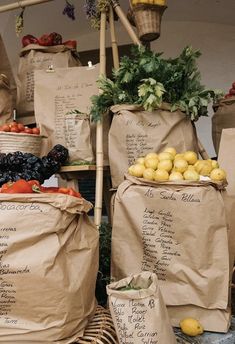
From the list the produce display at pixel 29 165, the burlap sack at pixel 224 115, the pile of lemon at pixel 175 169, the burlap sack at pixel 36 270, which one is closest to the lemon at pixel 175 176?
the pile of lemon at pixel 175 169

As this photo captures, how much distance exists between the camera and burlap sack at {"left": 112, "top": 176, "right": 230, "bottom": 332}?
1555mm

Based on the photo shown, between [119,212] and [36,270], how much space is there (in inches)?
20.5

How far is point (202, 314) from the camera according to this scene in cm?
163

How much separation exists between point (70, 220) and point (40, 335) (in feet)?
1.21

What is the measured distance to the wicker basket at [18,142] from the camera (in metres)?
2.14

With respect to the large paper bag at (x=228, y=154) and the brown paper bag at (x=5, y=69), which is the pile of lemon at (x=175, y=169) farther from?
the brown paper bag at (x=5, y=69)

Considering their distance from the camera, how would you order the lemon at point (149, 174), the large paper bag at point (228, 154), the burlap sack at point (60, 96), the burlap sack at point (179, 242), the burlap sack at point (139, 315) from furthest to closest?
the burlap sack at point (60, 96), the large paper bag at point (228, 154), the lemon at point (149, 174), the burlap sack at point (179, 242), the burlap sack at point (139, 315)

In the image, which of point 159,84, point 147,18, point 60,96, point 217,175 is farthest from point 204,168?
point 60,96

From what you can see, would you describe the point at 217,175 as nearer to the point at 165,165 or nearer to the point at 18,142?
the point at 165,165

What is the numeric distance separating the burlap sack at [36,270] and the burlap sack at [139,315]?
0.54ft

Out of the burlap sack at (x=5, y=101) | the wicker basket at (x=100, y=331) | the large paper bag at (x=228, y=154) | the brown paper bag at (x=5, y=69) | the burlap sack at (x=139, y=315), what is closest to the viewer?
the burlap sack at (x=139, y=315)

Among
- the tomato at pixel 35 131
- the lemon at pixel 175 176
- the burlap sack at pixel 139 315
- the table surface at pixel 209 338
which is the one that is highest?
the tomato at pixel 35 131

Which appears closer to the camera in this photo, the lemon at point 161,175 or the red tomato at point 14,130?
the lemon at point 161,175

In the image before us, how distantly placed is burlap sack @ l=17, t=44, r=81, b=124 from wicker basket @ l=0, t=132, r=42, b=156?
1.40 feet
